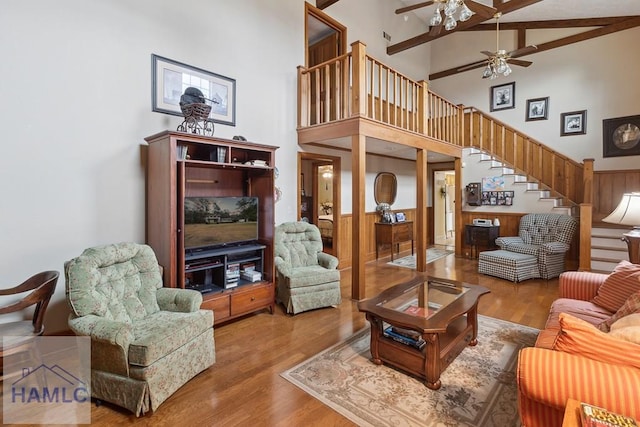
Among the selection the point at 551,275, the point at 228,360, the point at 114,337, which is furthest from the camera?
the point at 551,275

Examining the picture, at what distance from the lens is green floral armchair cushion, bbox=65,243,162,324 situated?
2.09 m

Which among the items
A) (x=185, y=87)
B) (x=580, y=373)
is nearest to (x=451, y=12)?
(x=185, y=87)

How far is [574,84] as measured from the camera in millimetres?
6348

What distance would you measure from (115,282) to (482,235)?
627 centimetres

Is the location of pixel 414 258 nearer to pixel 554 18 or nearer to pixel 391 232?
pixel 391 232

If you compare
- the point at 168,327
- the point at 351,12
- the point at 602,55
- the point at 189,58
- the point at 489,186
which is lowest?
the point at 168,327

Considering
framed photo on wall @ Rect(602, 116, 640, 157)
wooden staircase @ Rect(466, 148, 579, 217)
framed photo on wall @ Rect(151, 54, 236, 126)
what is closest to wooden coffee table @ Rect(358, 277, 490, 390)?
framed photo on wall @ Rect(151, 54, 236, 126)

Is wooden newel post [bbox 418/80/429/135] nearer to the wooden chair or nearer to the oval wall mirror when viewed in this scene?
the oval wall mirror

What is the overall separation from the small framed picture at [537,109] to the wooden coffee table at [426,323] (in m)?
5.86

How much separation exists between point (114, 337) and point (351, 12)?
6458 millimetres

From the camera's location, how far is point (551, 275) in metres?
4.95

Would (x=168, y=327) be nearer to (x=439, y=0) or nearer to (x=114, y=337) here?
(x=114, y=337)

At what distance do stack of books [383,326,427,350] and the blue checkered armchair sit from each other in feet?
12.3

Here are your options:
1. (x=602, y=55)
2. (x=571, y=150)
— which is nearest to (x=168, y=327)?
(x=571, y=150)
